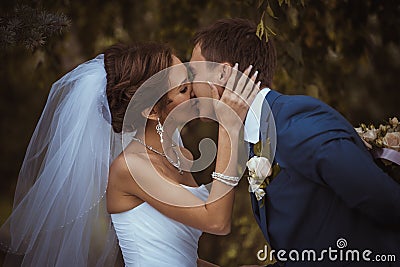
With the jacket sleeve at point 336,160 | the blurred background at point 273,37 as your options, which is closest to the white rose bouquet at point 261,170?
the jacket sleeve at point 336,160

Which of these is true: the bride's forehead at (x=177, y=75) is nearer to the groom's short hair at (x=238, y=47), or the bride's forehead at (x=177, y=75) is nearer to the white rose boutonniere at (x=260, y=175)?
the groom's short hair at (x=238, y=47)

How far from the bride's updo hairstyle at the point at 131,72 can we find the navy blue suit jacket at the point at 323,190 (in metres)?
0.39

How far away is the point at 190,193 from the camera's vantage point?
1721 mm

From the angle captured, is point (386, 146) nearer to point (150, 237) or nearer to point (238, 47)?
point (238, 47)

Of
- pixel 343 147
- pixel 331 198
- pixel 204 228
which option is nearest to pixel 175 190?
pixel 204 228

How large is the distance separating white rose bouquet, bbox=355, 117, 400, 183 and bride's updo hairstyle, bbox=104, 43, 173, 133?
591 mm

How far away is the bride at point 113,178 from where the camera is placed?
1688 mm

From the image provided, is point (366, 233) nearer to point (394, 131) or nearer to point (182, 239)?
point (394, 131)

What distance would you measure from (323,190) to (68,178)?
2.47 feet

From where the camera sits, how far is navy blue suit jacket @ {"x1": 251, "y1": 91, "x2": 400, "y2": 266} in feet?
4.23

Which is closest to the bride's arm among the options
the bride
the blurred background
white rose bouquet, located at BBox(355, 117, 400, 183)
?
the bride

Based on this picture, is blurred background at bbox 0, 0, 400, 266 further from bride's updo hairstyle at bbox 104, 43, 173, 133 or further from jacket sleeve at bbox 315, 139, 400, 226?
jacket sleeve at bbox 315, 139, 400, 226

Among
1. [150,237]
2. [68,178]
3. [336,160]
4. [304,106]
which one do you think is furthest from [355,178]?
[68,178]

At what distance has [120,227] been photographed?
5.80ft
